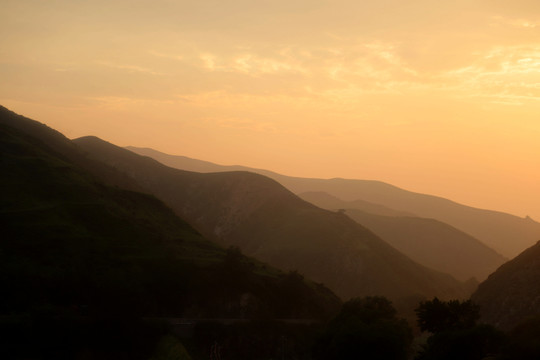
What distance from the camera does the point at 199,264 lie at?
82.8 m

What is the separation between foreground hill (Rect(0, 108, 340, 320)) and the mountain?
2367cm

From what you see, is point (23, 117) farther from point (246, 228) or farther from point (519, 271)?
point (519, 271)

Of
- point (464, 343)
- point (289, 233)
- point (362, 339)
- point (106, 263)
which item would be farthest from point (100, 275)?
point (289, 233)

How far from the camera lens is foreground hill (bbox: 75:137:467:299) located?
13712 centimetres

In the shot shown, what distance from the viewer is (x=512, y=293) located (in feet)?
262

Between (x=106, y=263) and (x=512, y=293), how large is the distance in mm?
56534

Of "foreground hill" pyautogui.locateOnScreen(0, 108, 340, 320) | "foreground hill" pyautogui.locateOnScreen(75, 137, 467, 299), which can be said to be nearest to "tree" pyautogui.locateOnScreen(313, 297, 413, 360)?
"foreground hill" pyautogui.locateOnScreen(0, 108, 340, 320)

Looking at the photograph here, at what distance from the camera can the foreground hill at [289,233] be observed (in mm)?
137125

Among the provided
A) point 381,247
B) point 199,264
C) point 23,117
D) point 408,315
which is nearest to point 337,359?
point 199,264

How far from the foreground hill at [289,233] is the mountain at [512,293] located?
119ft

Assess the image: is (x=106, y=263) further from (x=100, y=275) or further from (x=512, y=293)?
(x=512, y=293)

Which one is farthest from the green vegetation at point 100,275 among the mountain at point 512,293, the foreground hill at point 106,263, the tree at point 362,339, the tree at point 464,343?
the tree at point 464,343

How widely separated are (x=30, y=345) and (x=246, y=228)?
116 m

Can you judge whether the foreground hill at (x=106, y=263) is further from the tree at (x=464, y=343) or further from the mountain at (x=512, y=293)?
the tree at (x=464, y=343)
